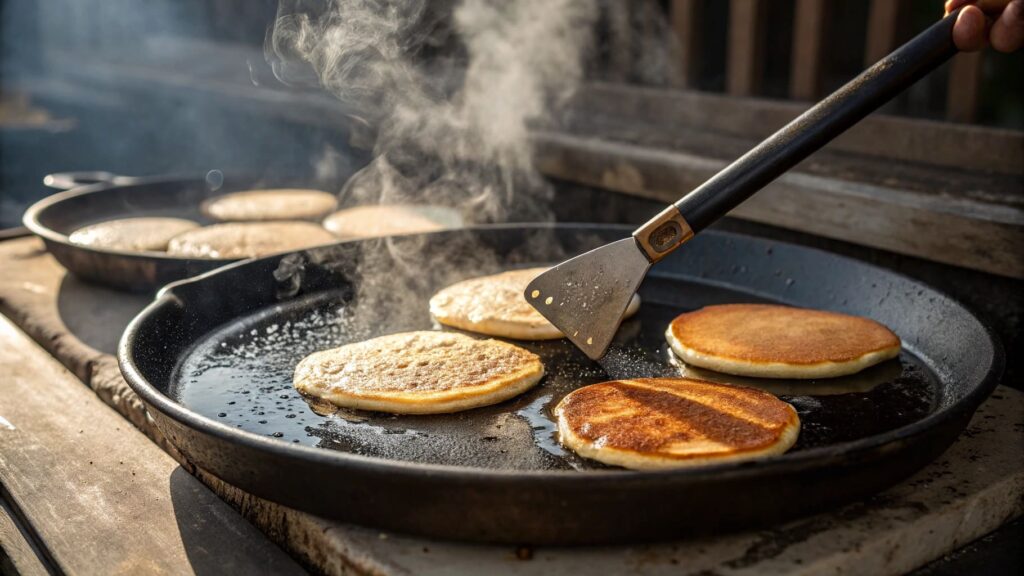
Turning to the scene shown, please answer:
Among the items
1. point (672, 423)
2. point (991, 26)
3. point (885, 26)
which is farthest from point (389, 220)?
point (991, 26)

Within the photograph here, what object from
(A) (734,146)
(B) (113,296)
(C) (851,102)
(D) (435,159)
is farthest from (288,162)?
(C) (851,102)

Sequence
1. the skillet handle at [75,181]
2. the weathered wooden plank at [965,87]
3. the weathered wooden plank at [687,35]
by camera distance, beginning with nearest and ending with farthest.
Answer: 1. the weathered wooden plank at [965,87]
2. the skillet handle at [75,181]
3. the weathered wooden plank at [687,35]

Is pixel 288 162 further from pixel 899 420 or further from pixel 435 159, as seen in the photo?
pixel 899 420

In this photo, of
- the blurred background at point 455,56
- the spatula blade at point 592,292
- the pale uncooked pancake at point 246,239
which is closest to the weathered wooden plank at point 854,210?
the blurred background at point 455,56

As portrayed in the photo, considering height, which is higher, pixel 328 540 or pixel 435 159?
pixel 435 159

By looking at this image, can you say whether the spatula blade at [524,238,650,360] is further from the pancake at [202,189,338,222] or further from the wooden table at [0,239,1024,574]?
the pancake at [202,189,338,222]

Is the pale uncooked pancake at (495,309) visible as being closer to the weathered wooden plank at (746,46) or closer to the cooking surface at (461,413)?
the cooking surface at (461,413)
